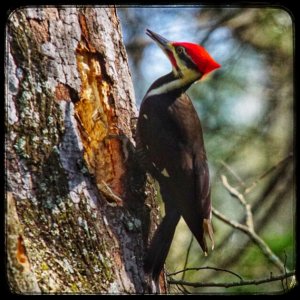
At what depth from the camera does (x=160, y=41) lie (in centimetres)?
140

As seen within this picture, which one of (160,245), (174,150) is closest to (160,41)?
(174,150)

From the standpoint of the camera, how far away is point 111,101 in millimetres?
1399

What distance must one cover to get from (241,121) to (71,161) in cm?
47

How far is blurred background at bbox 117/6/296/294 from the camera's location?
1.40 meters

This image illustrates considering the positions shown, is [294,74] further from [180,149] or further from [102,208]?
[102,208]

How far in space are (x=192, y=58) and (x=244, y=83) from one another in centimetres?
16

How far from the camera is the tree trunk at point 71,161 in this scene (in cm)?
126

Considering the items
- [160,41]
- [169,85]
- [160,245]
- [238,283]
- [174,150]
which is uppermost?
[160,41]

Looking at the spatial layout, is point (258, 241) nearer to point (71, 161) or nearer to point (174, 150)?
point (174, 150)

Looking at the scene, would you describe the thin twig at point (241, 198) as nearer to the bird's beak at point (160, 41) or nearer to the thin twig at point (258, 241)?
the thin twig at point (258, 241)

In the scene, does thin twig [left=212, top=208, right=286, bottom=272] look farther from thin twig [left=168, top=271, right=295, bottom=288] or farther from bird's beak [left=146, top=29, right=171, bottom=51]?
bird's beak [left=146, top=29, right=171, bottom=51]

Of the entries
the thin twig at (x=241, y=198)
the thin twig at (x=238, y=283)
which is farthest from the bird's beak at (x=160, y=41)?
the thin twig at (x=238, y=283)

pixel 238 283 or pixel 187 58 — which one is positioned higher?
pixel 187 58

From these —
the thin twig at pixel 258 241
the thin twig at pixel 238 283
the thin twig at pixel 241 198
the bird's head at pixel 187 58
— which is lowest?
the thin twig at pixel 238 283
